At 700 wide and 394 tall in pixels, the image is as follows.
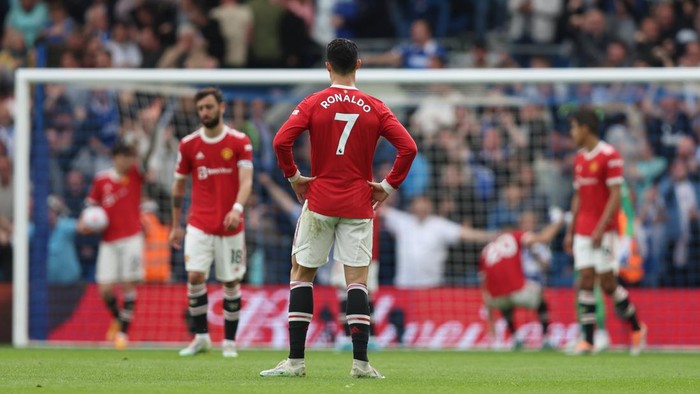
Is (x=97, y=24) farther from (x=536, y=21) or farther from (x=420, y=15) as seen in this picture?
(x=536, y=21)

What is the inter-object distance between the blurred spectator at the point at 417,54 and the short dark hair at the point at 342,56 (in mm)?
11032

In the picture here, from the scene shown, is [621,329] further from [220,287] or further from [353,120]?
[353,120]

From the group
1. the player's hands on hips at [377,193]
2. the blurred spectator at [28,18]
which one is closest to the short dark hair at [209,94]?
the player's hands on hips at [377,193]

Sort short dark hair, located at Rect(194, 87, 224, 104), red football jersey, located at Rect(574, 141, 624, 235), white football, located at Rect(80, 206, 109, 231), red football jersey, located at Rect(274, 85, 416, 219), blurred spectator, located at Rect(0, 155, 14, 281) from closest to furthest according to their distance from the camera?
red football jersey, located at Rect(274, 85, 416, 219) < short dark hair, located at Rect(194, 87, 224, 104) < red football jersey, located at Rect(574, 141, 624, 235) < white football, located at Rect(80, 206, 109, 231) < blurred spectator, located at Rect(0, 155, 14, 281)

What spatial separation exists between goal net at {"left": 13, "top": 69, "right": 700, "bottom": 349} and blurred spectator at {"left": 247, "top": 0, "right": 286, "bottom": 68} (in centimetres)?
256

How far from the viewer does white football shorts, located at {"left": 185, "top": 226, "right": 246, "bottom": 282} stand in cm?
1262

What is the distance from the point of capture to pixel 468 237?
17938 millimetres

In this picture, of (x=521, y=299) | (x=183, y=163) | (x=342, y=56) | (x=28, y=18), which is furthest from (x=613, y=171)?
(x=28, y=18)

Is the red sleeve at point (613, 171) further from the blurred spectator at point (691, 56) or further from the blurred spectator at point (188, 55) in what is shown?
the blurred spectator at point (188, 55)

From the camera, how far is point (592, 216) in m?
14.4

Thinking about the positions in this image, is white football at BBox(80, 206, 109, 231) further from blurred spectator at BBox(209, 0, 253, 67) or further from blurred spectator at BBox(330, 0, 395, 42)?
blurred spectator at BBox(330, 0, 395, 42)

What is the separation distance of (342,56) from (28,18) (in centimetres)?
1440

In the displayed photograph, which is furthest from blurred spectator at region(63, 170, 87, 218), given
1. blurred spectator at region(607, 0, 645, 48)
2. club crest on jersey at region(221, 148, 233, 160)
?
blurred spectator at region(607, 0, 645, 48)

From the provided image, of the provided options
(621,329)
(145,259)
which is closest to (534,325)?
(621,329)
